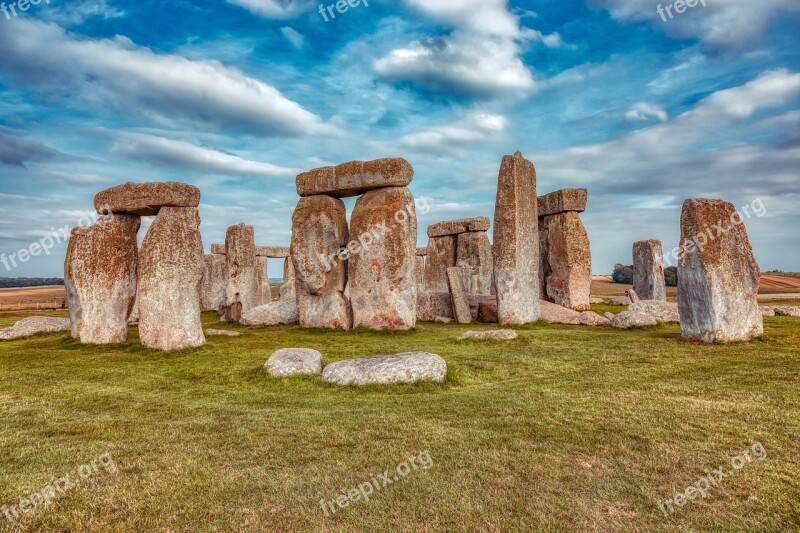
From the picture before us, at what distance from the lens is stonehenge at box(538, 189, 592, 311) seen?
19.3m

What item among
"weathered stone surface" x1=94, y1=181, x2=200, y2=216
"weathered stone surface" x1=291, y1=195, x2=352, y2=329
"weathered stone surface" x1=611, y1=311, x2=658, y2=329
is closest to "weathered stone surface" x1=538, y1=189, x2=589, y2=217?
"weathered stone surface" x1=611, y1=311, x2=658, y2=329

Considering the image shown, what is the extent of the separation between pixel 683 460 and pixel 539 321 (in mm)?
11693

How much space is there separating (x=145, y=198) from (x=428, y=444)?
30.8 feet

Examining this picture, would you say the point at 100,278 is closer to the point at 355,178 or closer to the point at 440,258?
the point at 355,178

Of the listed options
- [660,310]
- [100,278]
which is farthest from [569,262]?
[100,278]

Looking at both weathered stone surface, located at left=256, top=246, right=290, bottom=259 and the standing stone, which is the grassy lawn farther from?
weathered stone surface, located at left=256, top=246, right=290, bottom=259

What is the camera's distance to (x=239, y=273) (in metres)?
19.6

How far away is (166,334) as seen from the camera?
36.0 ft

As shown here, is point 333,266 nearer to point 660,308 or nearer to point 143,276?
point 143,276

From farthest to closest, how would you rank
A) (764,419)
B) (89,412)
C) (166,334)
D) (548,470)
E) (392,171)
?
(392,171), (166,334), (89,412), (764,419), (548,470)

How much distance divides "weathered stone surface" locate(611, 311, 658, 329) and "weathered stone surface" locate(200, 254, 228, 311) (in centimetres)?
2007

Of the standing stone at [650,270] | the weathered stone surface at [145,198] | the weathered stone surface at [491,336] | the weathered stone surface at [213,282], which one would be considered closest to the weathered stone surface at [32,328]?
the weathered stone surface at [145,198]

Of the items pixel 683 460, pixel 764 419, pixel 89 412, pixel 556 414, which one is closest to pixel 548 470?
pixel 683 460

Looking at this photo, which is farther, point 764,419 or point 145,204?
point 145,204
